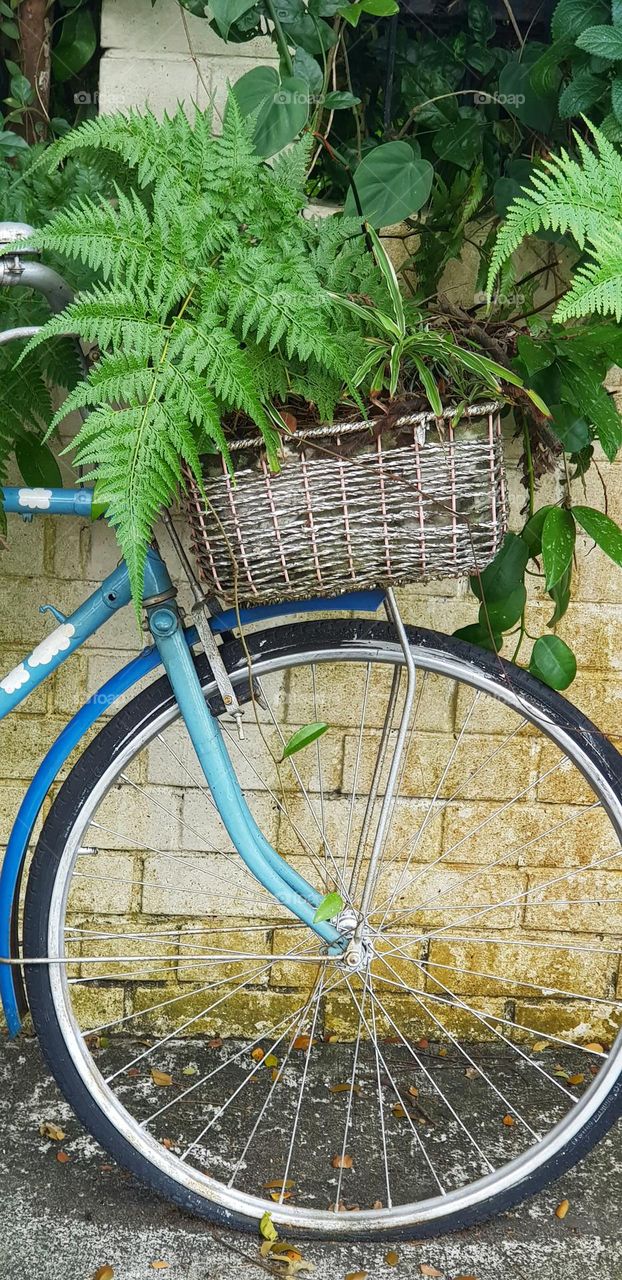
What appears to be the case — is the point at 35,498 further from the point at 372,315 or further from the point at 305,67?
the point at 305,67

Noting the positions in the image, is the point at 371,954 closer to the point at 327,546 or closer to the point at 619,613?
the point at 327,546

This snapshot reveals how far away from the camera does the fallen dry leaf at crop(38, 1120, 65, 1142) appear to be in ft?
6.10

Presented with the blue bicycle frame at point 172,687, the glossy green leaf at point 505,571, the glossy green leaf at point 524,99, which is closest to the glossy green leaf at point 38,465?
the blue bicycle frame at point 172,687

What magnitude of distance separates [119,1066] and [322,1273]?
612mm

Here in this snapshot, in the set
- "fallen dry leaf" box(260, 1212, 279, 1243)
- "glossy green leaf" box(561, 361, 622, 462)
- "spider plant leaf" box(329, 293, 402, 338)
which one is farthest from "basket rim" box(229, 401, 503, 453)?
"fallen dry leaf" box(260, 1212, 279, 1243)

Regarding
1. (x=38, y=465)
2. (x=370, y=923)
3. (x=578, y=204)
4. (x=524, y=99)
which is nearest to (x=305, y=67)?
(x=524, y=99)

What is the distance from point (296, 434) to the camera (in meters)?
1.28

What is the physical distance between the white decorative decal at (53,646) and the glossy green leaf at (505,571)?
0.66m

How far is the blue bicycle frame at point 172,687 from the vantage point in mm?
1536

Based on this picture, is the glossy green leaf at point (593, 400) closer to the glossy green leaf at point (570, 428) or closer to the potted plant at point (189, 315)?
the glossy green leaf at point (570, 428)

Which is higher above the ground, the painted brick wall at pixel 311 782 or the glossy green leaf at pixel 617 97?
the glossy green leaf at pixel 617 97

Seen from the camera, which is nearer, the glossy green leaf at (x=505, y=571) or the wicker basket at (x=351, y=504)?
the wicker basket at (x=351, y=504)

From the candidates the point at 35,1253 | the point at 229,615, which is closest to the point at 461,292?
the point at 229,615

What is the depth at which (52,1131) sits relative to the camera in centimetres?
187
